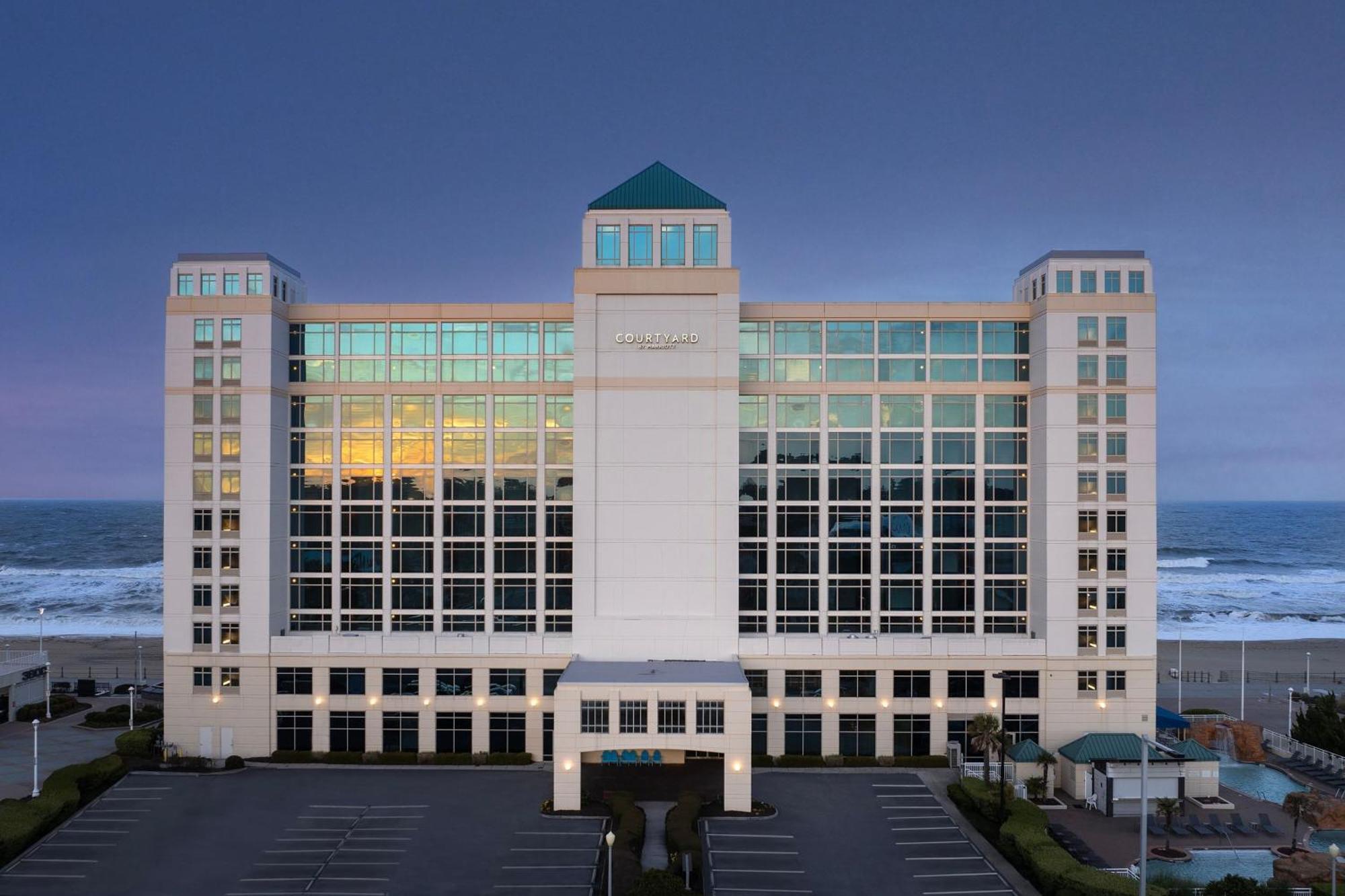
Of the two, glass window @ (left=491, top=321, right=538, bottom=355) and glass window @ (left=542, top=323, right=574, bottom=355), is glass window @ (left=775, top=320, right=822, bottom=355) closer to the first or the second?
glass window @ (left=542, top=323, right=574, bottom=355)

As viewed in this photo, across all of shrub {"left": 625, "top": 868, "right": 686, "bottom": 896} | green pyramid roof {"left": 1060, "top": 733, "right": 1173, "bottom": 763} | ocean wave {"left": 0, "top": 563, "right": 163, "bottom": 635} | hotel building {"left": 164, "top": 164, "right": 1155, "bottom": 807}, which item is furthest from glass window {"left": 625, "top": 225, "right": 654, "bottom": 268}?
ocean wave {"left": 0, "top": 563, "right": 163, "bottom": 635}

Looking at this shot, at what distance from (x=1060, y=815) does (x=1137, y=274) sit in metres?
31.3

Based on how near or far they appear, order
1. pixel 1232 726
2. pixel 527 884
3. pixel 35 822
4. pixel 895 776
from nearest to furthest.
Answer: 1. pixel 527 884
2. pixel 35 822
3. pixel 895 776
4. pixel 1232 726

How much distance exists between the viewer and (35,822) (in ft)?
124

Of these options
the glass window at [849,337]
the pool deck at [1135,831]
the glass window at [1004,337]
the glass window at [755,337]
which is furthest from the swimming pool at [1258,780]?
the glass window at [755,337]

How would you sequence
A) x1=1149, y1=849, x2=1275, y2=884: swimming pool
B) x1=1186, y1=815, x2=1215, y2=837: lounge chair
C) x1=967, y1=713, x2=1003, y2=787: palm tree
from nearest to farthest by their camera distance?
1. x1=1149, y1=849, x2=1275, y2=884: swimming pool
2. x1=1186, y1=815, x2=1215, y2=837: lounge chair
3. x1=967, y1=713, x2=1003, y2=787: palm tree

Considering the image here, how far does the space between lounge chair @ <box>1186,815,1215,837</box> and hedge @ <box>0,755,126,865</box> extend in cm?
5293

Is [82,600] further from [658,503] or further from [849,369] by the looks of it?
[849,369]

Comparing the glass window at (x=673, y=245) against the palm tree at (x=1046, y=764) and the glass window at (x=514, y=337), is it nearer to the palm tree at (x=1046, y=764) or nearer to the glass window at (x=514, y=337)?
the glass window at (x=514, y=337)

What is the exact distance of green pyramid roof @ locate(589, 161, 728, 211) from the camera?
5156 cm

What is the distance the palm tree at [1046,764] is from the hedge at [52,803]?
48.6 m

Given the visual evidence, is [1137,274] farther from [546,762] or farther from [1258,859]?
[546,762]

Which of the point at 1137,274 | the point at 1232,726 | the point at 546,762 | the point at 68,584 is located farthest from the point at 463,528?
the point at 68,584

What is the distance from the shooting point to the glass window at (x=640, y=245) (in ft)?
169
